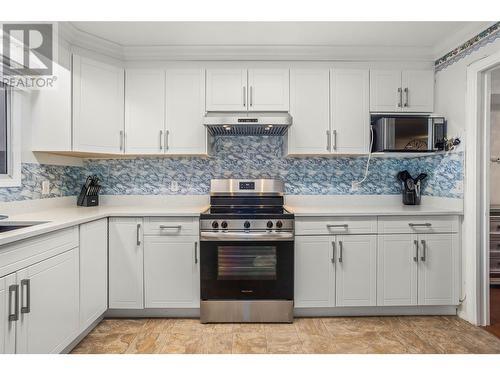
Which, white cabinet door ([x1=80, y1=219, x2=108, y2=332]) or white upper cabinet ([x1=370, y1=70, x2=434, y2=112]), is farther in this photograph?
white upper cabinet ([x1=370, y1=70, x2=434, y2=112])

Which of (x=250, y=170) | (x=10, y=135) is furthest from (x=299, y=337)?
(x=10, y=135)

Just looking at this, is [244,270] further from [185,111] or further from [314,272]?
[185,111]

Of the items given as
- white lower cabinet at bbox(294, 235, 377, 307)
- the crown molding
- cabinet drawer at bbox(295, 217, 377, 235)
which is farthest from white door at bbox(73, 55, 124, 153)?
white lower cabinet at bbox(294, 235, 377, 307)

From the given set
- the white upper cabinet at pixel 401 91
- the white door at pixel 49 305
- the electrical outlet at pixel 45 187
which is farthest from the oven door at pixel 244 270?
the white upper cabinet at pixel 401 91

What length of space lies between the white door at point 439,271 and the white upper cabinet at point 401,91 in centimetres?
116

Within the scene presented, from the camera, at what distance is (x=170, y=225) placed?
Result: 2520 millimetres

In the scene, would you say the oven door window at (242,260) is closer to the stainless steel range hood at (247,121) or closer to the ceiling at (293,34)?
the stainless steel range hood at (247,121)

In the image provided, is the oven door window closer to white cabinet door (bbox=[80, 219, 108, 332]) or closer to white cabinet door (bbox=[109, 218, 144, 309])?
white cabinet door (bbox=[109, 218, 144, 309])

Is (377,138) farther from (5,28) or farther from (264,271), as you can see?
(5,28)

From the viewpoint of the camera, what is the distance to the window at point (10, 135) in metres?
2.32

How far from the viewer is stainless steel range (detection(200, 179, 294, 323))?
246 cm

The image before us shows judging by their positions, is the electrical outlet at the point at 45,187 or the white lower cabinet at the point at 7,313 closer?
the white lower cabinet at the point at 7,313

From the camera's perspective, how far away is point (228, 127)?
2.75 metres

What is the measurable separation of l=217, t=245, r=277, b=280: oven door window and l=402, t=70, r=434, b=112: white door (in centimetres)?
181
